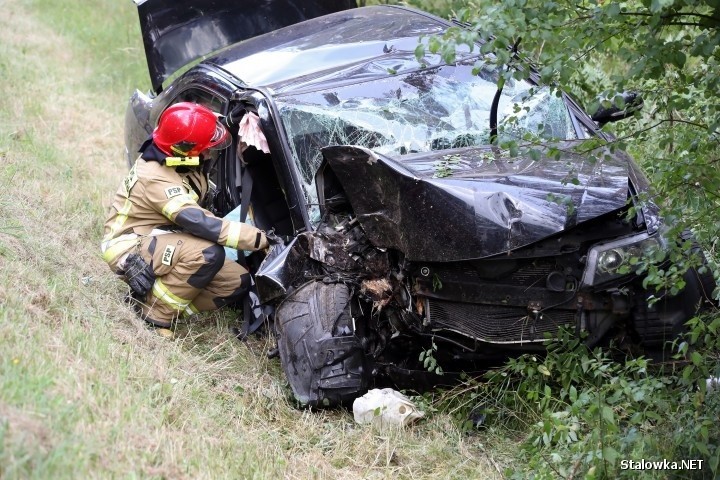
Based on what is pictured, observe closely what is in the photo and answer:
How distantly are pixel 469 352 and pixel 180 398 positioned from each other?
1320 millimetres

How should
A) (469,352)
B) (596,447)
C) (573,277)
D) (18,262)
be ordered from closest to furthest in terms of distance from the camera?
(596,447), (573,277), (469,352), (18,262)

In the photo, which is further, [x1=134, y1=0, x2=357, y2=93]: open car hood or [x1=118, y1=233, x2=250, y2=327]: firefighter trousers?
[x1=134, y1=0, x2=357, y2=93]: open car hood

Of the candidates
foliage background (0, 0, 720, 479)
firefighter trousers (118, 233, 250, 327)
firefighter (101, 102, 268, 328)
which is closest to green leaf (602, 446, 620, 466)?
foliage background (0, 0, 720, 479)

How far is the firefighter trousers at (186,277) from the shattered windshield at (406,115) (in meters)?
0.83

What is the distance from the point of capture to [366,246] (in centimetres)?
440

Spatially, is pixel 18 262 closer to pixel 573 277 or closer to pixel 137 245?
pixel 137 245

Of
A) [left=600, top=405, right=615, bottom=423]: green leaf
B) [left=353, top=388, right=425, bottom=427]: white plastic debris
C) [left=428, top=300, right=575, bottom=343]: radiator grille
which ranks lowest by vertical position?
[left=353, top=388, right=425, bottom=427]: white plastic debris

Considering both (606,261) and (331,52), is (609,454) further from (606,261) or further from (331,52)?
(331,52)

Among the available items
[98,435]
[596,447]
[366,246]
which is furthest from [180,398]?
[596,447]

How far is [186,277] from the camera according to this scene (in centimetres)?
512

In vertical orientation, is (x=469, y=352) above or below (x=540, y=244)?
below

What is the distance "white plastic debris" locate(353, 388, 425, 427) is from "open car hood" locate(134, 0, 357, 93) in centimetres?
290

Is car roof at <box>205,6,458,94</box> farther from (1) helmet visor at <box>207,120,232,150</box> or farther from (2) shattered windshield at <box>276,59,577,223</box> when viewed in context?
(1) helmet visor at <box>207,120,232,150</box>

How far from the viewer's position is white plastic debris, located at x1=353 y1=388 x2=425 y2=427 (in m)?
4.27
